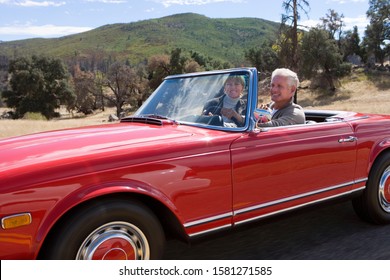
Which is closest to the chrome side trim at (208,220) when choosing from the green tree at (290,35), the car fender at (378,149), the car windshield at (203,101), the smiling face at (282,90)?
the car windshield at (203,101)

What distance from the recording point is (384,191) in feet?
13.0

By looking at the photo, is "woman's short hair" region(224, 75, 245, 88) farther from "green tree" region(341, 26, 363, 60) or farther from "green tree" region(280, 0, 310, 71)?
"green tree" region(341, 26, 363, 60)

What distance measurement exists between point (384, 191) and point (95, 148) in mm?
3061

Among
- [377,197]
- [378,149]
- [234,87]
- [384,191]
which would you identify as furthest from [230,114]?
[384,191]

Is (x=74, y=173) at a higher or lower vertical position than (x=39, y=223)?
higher

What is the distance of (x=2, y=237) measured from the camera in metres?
2.04

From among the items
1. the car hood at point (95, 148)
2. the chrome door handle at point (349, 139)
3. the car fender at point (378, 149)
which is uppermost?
the car hood at point (95, 148)

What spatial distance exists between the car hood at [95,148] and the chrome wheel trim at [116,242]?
40 cm

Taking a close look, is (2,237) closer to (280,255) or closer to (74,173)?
(74,173)

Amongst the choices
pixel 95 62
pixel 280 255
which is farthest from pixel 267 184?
pixel 95 62

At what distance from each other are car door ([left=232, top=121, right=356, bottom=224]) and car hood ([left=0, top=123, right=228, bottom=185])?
29 cm

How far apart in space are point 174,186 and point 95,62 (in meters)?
177

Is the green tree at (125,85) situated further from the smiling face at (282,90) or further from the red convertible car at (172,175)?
the red convertible car at (172,175)

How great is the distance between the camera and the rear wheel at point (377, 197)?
382 cm
